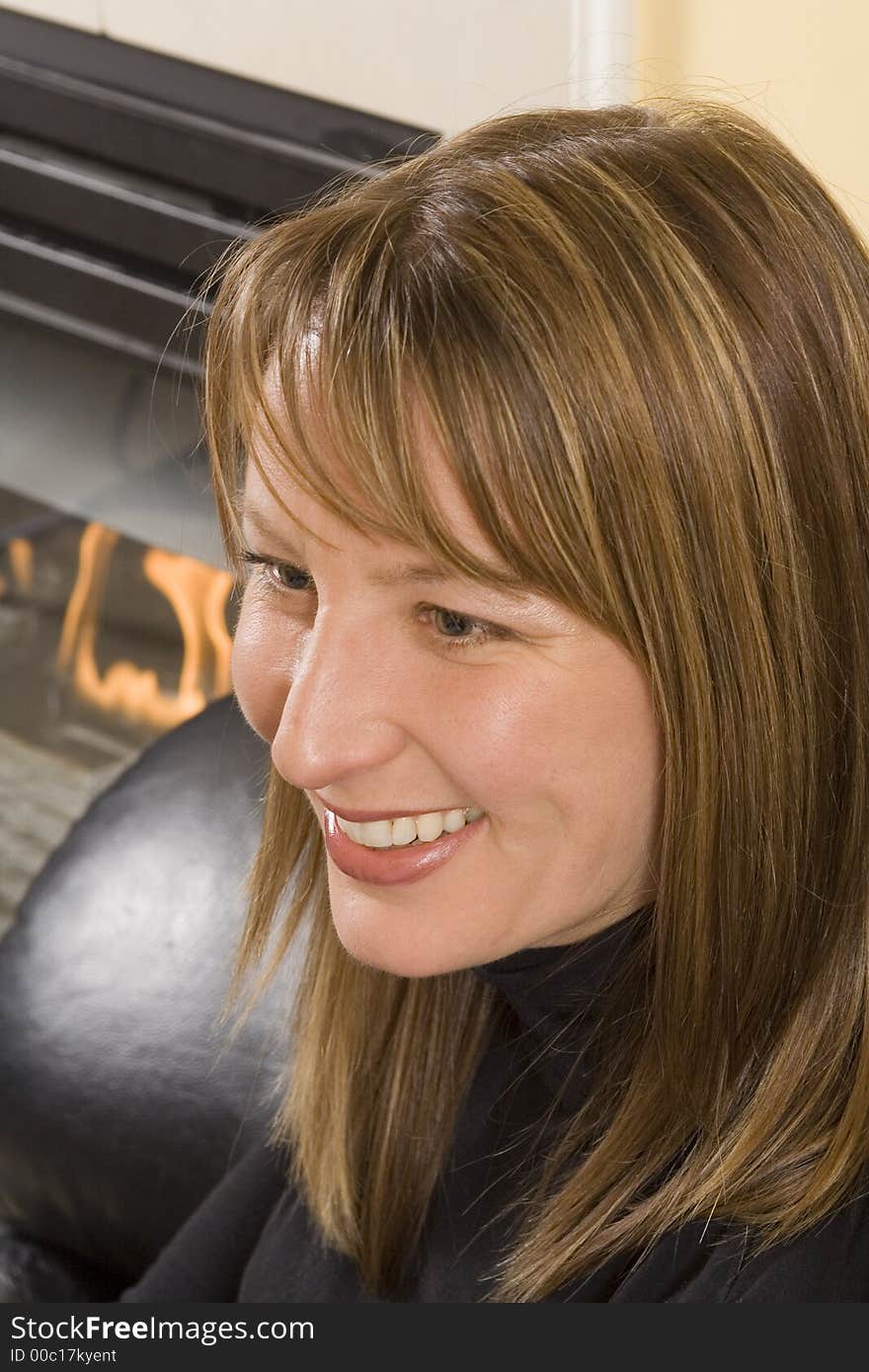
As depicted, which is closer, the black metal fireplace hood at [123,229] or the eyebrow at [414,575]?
the eyebrow at [414,575]

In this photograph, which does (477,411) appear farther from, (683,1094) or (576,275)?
(683,1094)

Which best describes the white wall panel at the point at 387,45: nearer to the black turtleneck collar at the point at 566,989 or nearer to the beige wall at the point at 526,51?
the beige wall at the point at 526,51

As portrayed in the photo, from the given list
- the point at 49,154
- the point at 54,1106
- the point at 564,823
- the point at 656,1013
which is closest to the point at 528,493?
the point at 564,823

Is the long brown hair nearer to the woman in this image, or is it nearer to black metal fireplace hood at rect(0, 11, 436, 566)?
the woman

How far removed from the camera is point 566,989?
3.60 ft

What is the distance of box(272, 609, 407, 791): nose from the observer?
0.94m

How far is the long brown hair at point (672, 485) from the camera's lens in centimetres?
87

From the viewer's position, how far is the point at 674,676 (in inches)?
36.4

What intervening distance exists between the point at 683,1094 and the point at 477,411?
442 mm

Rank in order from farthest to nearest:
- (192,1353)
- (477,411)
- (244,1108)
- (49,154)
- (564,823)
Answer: (49,154), (244,1108), (192,1353), (564,823), (477,411)

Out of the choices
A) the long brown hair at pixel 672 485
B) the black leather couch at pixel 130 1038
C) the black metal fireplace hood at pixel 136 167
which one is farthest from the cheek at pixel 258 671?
the black metal fireplace hood at pixel 136 167

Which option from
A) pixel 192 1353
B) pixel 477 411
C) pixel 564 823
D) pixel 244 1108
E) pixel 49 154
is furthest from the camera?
pixel 49 154

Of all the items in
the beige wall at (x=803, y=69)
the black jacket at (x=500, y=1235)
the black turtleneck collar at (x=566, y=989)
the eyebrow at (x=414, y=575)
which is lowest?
the black jacket at (x=500, y=1235)

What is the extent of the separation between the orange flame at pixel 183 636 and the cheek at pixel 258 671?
200cm
